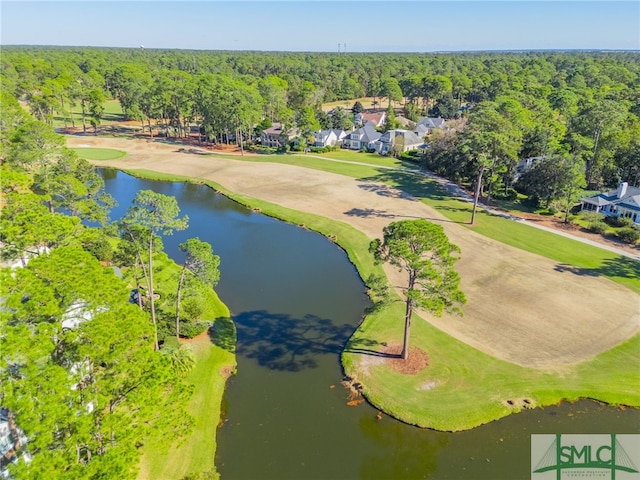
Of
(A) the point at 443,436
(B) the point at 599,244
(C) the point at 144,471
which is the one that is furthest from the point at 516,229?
(C) the point at 144,471

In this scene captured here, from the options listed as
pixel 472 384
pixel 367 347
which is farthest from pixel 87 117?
pixel 472 384

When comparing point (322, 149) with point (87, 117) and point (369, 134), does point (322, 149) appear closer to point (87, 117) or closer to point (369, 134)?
point (369, 134)

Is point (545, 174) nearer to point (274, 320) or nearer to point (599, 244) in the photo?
point (599, 244)

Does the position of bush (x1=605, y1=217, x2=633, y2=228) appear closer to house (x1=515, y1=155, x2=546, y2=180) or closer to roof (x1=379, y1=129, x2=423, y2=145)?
house (x1=515, y1=155, x2=546, y2=180)

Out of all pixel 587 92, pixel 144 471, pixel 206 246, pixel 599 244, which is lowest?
pixel 144 471

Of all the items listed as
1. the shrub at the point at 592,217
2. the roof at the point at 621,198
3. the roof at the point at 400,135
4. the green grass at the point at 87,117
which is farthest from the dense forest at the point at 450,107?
the roof at the point at 400,135

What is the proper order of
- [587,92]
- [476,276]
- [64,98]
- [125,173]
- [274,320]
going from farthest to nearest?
[64,98]
[587,92]
[125,173]
[476,276]
[274,320]
